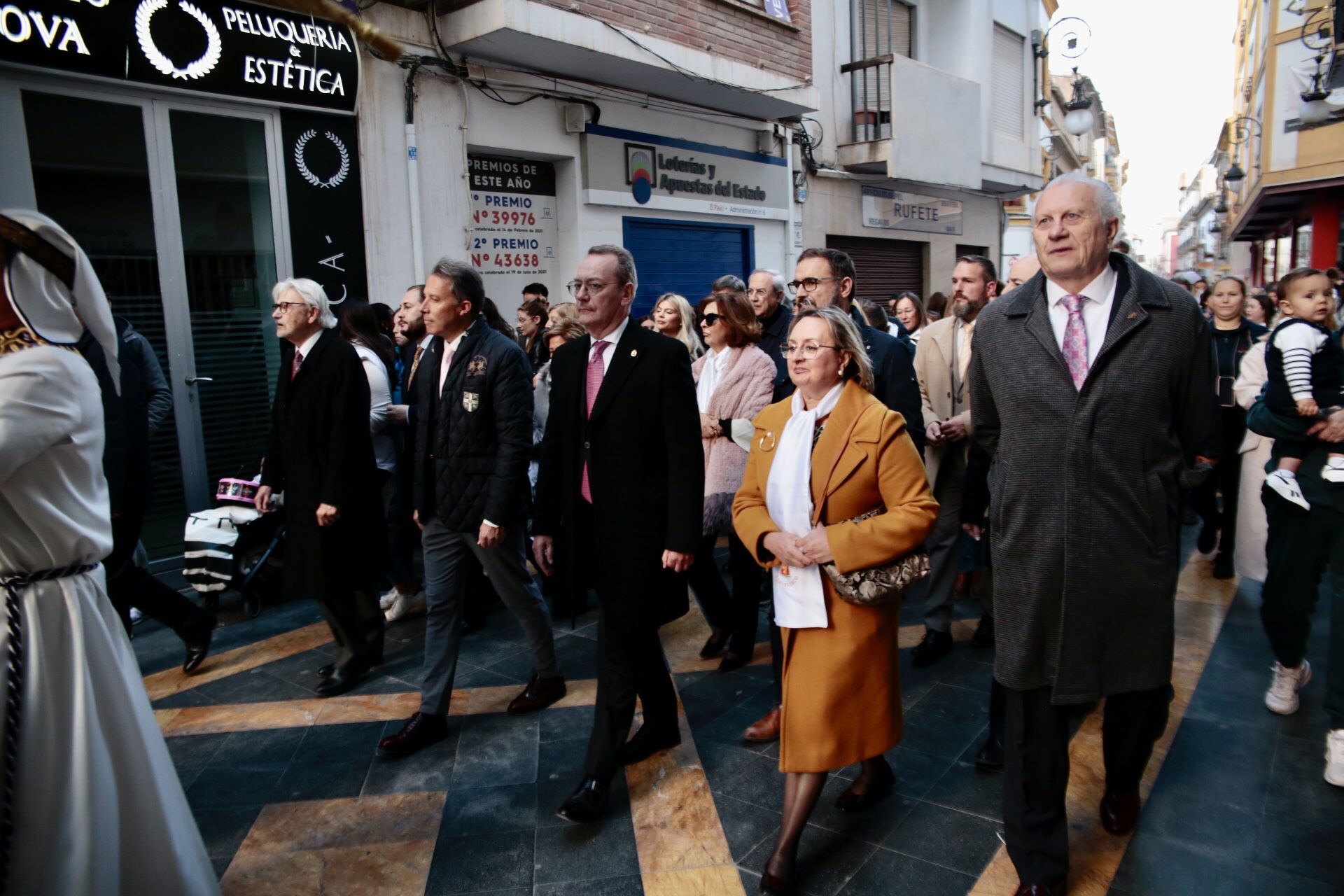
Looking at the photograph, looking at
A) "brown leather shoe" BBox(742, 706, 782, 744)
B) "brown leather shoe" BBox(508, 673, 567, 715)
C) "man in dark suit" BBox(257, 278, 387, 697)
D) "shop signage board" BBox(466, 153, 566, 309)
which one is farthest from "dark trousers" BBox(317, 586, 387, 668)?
"shop signage board" BBox(466, 153, 566, 309)

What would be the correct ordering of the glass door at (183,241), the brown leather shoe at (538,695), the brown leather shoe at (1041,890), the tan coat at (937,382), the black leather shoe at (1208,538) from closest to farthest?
the brown leather shoe at (1041,890) < the brown leather shoe at (538,695) < the tan coat at (937,382) < the glass door at (183,241) < the black leather shoe at (1208,538)

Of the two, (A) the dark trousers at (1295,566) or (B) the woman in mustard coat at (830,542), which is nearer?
(B) the woman in mustard coat at (830,542)

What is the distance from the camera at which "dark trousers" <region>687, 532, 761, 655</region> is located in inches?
188

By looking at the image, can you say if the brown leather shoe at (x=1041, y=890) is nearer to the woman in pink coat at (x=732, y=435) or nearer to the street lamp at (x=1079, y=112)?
the woman in pink coat at (x=732, y=435)

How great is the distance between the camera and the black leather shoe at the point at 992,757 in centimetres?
356

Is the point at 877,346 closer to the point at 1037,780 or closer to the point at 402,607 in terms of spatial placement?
the point at 1037,780

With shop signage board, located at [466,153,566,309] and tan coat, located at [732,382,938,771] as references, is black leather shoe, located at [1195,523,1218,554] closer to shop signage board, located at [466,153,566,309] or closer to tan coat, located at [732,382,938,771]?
tan coat, located at [732,382,938,771]

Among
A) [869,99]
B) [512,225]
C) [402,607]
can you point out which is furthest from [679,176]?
[402,607]

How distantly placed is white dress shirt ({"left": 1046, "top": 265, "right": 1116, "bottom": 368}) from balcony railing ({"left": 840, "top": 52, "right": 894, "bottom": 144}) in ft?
42.0

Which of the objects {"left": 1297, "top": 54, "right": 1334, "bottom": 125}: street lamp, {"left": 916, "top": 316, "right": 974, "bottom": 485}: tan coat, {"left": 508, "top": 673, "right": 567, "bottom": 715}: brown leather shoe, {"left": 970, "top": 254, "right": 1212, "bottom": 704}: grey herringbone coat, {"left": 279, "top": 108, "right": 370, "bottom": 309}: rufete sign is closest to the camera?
{"left": 970, "top": 254, "right": 1212, "bottom": 704}: grey herringbone coat

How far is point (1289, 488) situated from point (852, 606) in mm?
2195

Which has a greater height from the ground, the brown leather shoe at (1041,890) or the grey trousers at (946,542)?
the grey trousers at (946,542)

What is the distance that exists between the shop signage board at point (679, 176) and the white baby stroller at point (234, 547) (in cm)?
551

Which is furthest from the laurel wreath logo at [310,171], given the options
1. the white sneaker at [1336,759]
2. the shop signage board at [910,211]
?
the shop signage board at [910,211]
